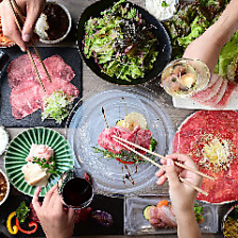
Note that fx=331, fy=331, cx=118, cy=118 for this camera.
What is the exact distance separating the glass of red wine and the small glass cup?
2.22 ft

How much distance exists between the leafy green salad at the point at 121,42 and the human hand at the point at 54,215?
79 centimetres

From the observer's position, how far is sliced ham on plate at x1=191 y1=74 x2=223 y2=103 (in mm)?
2006

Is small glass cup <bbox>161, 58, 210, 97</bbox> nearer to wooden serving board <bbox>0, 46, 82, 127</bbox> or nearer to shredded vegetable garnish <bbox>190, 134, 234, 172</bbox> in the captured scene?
shredded vegetable garnish <bbox>190, 134, 234, 172</bbox>

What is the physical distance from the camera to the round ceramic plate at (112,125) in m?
1.94

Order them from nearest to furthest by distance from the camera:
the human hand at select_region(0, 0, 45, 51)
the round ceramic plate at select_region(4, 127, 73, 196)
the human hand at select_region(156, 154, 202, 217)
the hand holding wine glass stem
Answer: the human hand at select_region(156, 154, 202, 217) → the human hand at select_region(0, 0, 45, 51) → the hand holding wine glass stem → the round ceramic plate at select_region(4, 127, 73, 196)

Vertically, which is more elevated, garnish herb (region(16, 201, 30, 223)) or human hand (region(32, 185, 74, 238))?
human hand (region(32, 185, 74, 238))

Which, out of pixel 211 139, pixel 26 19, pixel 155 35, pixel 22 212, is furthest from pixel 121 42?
pixel 22 212

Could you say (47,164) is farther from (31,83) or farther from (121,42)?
(121,42)

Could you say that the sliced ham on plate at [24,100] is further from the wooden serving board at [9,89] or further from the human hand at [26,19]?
the human hand at [26,19]

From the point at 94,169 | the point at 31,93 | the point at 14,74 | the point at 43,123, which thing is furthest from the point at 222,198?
the point at 14,74

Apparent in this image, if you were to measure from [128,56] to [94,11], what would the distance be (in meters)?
0.34

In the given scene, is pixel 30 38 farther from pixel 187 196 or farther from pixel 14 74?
pixel 187 196

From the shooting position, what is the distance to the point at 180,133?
2068mm

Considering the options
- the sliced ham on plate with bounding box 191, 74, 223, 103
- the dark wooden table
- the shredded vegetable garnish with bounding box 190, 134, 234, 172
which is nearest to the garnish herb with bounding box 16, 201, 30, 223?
the dark wooden table
